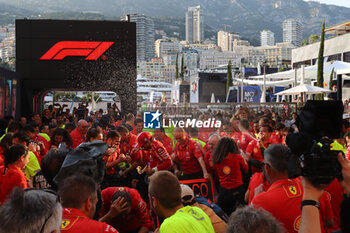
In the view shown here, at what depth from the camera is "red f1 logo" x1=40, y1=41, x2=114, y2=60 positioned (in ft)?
49.3

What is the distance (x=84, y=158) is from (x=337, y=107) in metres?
2.30

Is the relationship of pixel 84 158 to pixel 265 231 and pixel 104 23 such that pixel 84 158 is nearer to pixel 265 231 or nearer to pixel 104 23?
pixel 265 231

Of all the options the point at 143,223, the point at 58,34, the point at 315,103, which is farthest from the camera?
the point at 58,34

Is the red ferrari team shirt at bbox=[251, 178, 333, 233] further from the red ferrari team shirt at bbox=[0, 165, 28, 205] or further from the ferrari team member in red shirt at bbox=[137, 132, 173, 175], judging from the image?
the ferrari team member in red shirt at bbox=[137, 132, 173, 175]

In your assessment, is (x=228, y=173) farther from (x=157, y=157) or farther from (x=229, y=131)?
(x=229, y=131)

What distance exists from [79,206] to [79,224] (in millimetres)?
172

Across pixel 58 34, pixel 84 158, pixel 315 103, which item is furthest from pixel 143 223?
pixel 58 34

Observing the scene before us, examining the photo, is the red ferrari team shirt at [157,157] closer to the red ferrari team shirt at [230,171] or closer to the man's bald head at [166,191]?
the red ferrari team shirt at [230,171]

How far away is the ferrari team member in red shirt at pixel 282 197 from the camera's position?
284 cm

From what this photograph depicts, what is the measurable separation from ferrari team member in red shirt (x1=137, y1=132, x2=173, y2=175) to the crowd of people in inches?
0.7

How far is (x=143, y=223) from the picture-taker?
3.81 metres

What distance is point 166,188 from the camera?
2842 millimetres

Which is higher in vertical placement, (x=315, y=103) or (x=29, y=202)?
(x=315, y=103)

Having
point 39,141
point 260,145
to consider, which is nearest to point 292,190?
point 260,145
